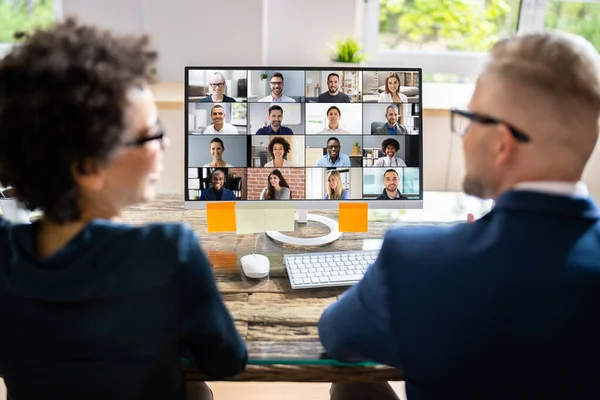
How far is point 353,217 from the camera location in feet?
5.41

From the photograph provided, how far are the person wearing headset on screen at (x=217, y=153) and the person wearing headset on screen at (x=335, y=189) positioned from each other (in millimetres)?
278

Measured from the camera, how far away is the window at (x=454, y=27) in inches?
106

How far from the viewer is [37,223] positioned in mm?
943

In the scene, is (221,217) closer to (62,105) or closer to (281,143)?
(281,143)

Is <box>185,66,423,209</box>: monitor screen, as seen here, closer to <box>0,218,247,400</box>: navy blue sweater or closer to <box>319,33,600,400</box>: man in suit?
<box>319,33,600,400</box>: man in suit

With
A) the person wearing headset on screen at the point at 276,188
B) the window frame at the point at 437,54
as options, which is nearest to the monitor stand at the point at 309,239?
the person wearing headset on screen at the point at 276,188

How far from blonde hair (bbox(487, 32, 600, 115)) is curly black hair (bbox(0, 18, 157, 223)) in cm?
59

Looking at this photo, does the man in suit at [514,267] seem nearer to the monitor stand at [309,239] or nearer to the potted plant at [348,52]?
the monitor stand at [309,239]

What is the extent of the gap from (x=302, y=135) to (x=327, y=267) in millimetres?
372

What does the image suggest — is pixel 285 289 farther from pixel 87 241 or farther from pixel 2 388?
pixel 2 388

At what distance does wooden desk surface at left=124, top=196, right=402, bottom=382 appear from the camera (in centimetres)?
111

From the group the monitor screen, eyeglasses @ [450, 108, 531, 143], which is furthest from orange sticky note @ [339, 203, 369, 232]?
eyeglasses @ [450, 108, 531, 143]

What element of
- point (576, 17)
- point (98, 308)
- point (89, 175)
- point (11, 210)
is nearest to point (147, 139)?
point (89, 175)

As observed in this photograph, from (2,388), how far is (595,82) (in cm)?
209
